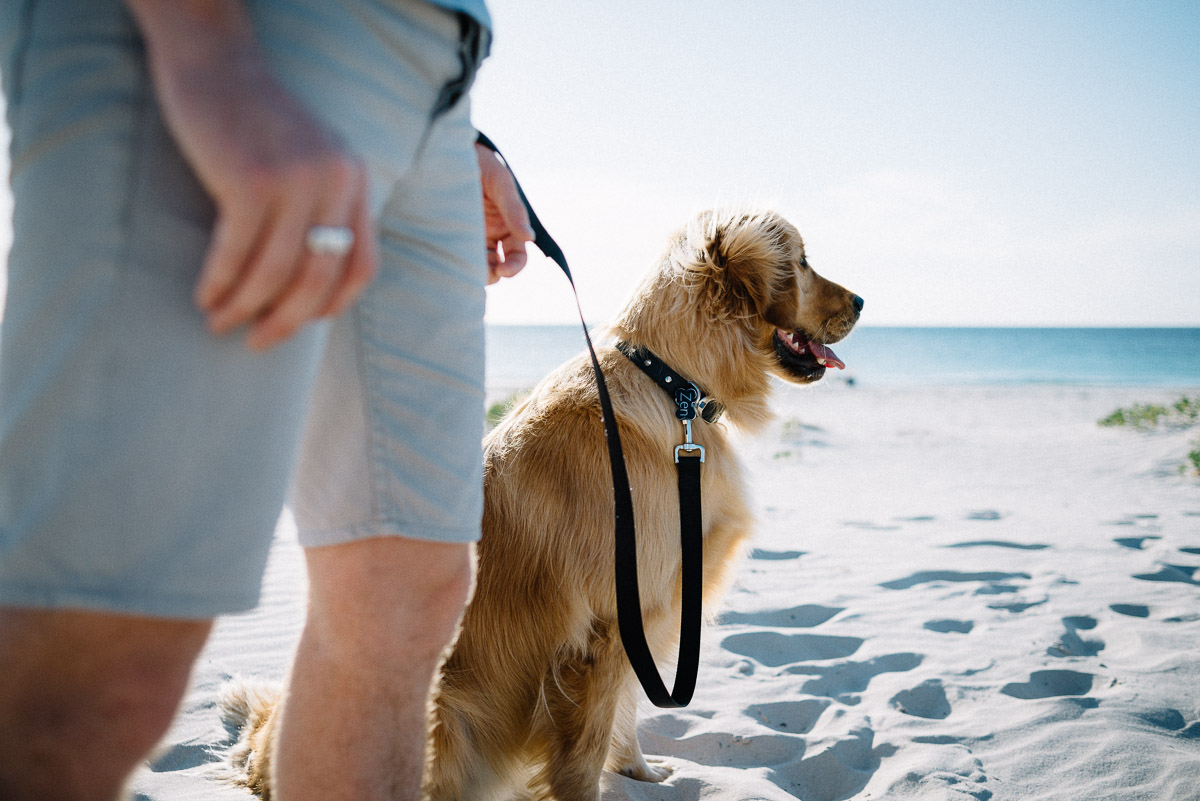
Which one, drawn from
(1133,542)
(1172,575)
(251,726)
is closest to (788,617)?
(1172,575)

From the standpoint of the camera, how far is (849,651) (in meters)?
3.18

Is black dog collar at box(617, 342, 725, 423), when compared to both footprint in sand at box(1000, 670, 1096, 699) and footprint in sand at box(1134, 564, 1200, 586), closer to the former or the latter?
footprint in sand at box(1000, 670, 1096, 699)

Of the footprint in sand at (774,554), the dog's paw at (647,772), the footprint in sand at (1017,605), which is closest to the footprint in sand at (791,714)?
the dog's paw at (647,772)

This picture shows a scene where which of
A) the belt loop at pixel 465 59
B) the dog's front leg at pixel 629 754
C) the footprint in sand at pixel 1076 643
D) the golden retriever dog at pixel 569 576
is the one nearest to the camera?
the belt loop at pixel 465 59

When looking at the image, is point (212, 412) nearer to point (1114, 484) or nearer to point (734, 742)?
point (734, 742)

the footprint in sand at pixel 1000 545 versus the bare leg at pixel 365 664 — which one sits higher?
the bare leg at pixel 365 664

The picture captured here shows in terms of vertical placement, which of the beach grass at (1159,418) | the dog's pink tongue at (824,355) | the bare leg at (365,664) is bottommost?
the beach grass at (1159,418)

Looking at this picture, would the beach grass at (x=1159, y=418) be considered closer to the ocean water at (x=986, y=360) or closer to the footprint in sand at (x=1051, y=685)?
the footprint in sand at (x=1051, y=685)

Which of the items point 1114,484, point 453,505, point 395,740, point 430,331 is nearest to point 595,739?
point 395,740

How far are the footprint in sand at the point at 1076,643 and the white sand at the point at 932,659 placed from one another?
1cm

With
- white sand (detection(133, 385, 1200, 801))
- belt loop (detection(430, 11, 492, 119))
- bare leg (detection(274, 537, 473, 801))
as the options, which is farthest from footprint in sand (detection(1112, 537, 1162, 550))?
belt loop (detection(430, 11, 492, 119))

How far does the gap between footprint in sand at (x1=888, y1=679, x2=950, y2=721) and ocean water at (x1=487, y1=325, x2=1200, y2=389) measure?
22.3m

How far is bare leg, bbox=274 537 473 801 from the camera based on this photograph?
3.55 feet

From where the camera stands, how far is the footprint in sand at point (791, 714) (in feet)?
8.49
